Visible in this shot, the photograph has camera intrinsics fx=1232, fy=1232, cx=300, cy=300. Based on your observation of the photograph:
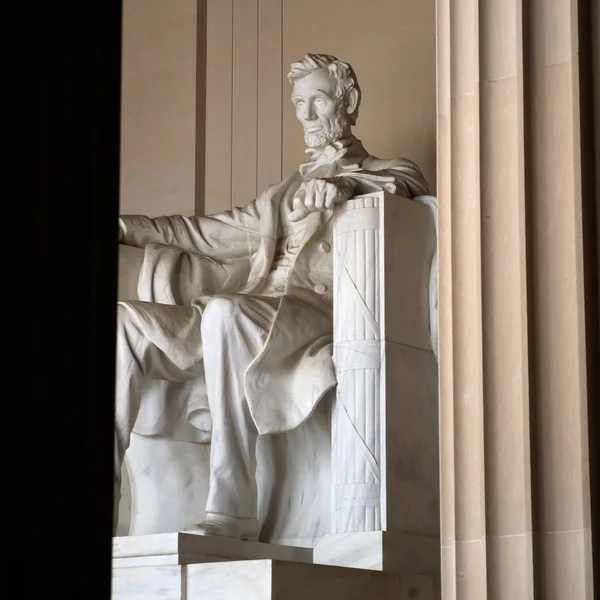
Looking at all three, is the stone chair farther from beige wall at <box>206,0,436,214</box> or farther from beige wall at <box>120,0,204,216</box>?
beige wall at <box>120,0,204,216</box>

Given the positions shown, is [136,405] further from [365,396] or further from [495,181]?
[495,181]

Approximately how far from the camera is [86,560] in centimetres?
57

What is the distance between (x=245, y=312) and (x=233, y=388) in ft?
0.85

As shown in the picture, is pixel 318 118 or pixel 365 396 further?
pixel 318 118

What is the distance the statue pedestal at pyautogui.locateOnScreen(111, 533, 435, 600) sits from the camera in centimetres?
347

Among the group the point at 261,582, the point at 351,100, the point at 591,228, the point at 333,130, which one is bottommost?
the point at 261,582

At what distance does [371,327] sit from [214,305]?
56 centimetres

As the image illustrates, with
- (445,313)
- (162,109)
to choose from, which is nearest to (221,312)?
(445,313)

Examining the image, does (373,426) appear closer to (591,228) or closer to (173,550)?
(173,550)

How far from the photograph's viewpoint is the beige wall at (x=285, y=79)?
5.99 m

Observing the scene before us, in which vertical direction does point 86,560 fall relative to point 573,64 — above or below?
below

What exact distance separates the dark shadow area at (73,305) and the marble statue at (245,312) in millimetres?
3012

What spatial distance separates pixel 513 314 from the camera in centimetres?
239

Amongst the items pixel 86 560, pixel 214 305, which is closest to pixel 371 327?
pixel 214 305
